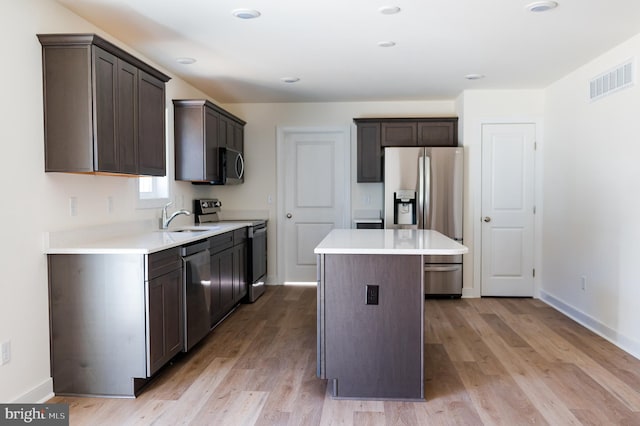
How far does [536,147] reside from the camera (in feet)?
17.4

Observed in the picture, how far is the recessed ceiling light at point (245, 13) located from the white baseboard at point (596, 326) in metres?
3.63

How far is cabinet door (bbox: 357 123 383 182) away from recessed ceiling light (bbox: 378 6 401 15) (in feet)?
8.86

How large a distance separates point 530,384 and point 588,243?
1862 mm

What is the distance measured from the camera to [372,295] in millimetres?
2740

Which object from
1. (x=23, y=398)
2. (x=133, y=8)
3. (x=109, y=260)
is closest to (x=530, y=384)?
(x=109, y=260)

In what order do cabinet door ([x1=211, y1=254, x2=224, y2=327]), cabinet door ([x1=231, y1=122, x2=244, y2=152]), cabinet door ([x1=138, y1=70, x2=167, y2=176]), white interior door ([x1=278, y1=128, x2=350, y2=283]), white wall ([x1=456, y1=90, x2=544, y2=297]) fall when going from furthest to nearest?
white interior door ([x1=278, y1=128, x2=350, y2=283])
cabinet door ([x1=231, y1=122, x2=244, y2=152])
white wall ([x1=456, y1=90, x2=544, y2=297])
cabinet door ([x1=211, y1=254, x2=224, y2=327])
cabinet door ([x1=138, y1=70, x2=167, y2=176])

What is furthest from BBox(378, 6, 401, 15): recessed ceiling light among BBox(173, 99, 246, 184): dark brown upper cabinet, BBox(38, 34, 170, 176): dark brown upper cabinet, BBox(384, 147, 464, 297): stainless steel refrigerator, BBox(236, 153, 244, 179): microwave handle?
BBox(236, 153, 244, 179): microwave handle

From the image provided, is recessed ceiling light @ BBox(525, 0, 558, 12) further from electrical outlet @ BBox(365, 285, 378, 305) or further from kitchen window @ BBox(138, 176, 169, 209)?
kitchen window @ BBox(138, 176, 169, 209)

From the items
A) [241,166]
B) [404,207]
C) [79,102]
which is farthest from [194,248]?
[404,207]

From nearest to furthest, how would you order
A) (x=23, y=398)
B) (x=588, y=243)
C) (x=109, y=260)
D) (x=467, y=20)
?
1. (x=23, y=398)
2. (x=109, y=260)
3. (x=467, y=20)
4. (x=588, y=243)

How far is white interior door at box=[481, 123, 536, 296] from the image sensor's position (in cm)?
536

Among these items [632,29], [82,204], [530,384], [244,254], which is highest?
[632,29]

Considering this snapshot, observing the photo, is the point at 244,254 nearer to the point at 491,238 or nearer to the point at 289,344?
the point at 289,344

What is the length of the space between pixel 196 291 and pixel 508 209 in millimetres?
3711
